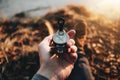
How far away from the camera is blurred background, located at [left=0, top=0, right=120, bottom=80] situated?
108 inches

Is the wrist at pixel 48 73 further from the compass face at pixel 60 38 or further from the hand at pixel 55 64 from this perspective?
the compass face at pixel 60 38

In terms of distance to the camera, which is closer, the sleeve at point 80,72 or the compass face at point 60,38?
the compass face at point 60,38

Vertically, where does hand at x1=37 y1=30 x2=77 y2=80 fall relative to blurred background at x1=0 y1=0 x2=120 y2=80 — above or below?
above

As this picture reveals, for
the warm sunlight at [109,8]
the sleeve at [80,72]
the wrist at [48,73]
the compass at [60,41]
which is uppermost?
the compass at [60,41]

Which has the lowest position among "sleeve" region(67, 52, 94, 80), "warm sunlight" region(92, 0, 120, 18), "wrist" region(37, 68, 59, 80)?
"sleeve" region(67, 52, 94, 80)

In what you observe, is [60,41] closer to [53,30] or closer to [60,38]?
[60,38]

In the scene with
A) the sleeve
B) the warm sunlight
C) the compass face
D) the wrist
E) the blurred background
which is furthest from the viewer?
the warm sunlight

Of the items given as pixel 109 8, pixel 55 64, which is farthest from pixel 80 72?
pixel 109 8

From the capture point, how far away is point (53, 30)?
2994 mm

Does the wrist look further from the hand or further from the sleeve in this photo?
the sleeve

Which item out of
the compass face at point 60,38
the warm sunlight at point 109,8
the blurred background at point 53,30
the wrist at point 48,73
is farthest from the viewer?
the warm sunlight at point 109,8

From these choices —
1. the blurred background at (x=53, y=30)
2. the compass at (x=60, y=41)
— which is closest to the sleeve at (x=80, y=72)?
the blurred background at (x=53, y=30)

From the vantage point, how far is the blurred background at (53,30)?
274 centimetres

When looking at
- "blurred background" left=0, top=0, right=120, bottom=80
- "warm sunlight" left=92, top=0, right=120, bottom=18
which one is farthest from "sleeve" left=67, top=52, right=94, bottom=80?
"warm sunlight" left=92, top=0, right=120, bottom=18
